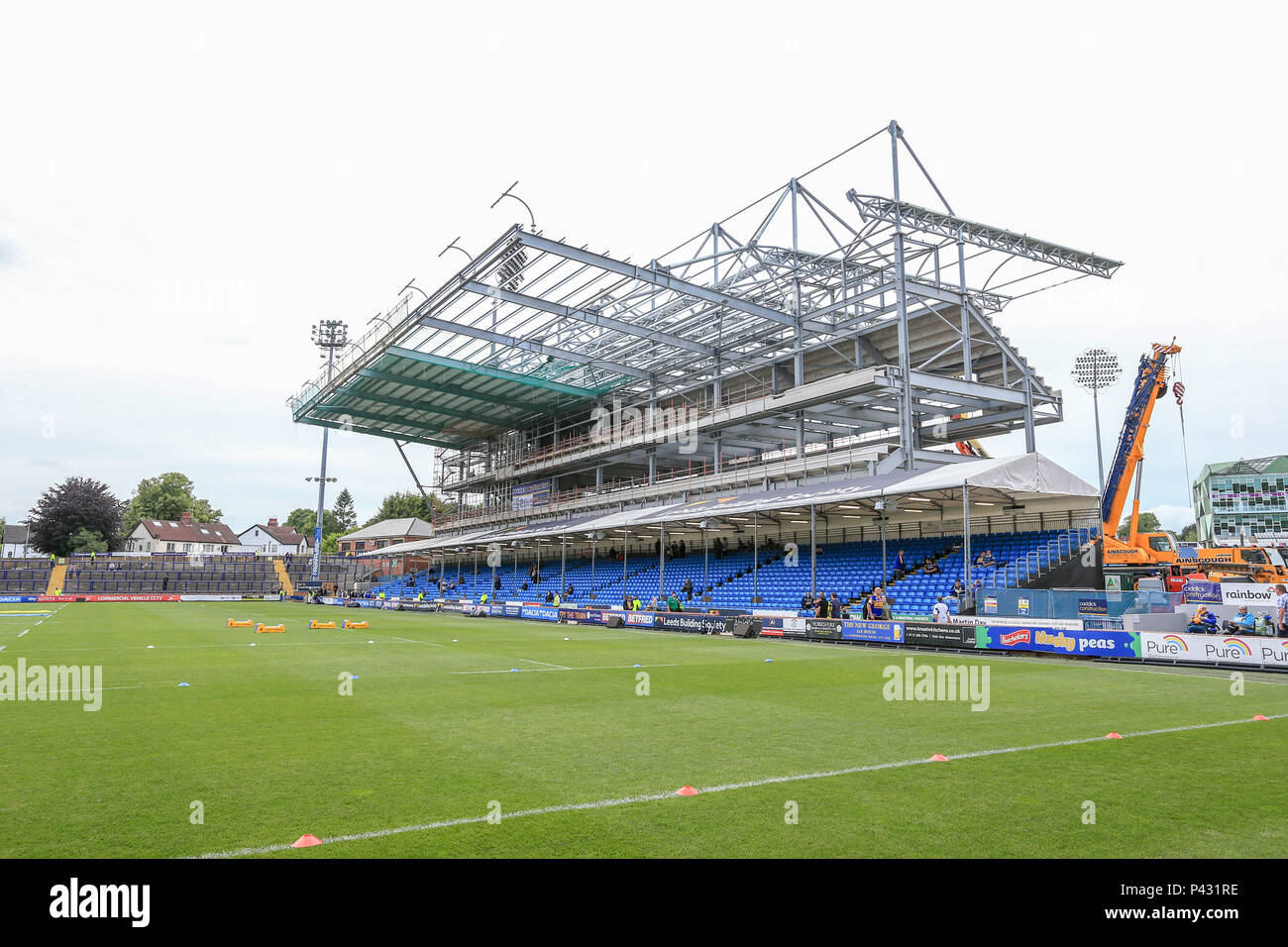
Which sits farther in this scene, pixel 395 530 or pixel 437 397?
pixel 395 530

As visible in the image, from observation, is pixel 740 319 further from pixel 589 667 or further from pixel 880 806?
pixel 880 806

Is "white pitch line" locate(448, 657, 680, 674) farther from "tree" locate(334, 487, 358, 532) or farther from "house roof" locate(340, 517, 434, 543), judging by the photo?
"tree" locate(334, 487, 358, 532)

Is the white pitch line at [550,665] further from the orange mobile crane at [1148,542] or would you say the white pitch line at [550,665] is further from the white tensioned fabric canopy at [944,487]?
the orange mobile crane at [1148,542]

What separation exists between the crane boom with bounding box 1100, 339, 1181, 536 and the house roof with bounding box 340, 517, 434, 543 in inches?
3529

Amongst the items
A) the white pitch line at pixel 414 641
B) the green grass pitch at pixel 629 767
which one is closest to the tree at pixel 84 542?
the white pitch line at pixel 414 641

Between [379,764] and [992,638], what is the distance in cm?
1865

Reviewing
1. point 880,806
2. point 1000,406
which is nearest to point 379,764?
point 880,806

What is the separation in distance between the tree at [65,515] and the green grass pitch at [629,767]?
90600mm

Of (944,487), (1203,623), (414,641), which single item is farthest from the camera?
(944,487)

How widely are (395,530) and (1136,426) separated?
9793cm

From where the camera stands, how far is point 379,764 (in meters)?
7.46

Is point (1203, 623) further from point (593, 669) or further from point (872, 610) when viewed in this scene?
point (593, 669)

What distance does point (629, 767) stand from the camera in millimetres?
7500

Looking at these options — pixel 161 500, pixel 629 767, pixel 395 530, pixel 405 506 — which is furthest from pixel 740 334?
pixel 161 500
